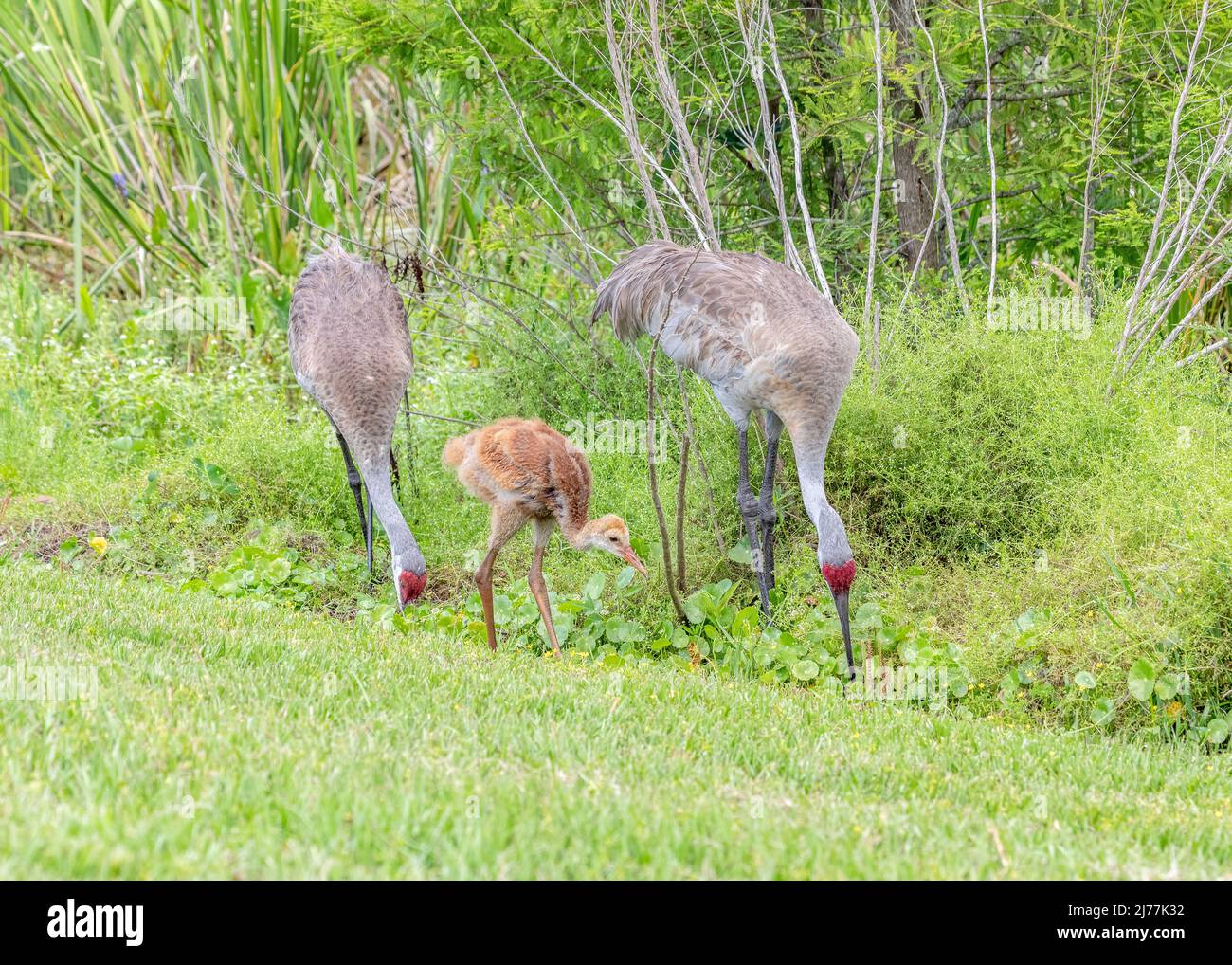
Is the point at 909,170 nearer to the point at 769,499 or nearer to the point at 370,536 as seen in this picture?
the point at 769,499

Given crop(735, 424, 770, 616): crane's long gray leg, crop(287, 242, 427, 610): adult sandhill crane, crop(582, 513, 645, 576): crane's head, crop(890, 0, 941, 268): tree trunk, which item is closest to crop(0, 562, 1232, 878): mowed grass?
crop(582, 513, 645, 576): crane's head

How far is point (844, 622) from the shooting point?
5.68 m

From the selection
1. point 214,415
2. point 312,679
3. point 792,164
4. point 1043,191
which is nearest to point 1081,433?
point 1043,191

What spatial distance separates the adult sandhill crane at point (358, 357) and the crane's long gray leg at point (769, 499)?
176 centimetres

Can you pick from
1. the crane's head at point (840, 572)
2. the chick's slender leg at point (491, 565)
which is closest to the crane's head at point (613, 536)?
the chick's slender leg at point (491, 565)

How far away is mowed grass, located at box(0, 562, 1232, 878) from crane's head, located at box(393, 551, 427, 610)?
460 mm

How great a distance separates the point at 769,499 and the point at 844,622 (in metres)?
1.06

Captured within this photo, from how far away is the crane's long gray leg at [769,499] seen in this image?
6.49m

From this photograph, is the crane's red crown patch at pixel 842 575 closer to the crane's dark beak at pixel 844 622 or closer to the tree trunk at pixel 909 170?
the crane's dark beak at pixel 844 622

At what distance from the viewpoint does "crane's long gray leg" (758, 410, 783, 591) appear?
21.3ft

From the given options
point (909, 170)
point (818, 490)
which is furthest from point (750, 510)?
point (909, 170)

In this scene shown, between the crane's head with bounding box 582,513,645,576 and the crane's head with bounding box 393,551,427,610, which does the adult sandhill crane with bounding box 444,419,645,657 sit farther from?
the crane's head with bounding box 393,551,427,610

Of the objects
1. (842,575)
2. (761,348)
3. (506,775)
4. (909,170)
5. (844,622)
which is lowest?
(506,775)

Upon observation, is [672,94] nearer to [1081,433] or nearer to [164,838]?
[1081,433]
